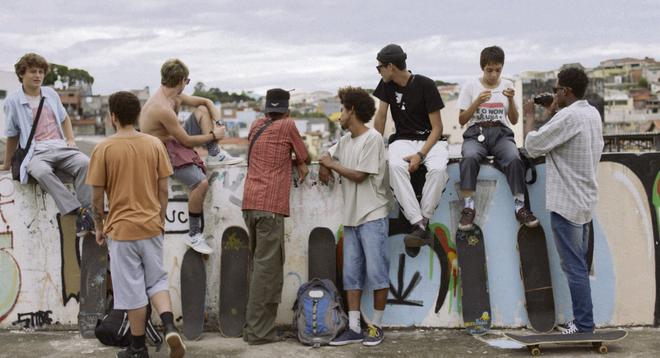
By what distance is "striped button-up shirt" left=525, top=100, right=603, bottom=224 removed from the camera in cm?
534

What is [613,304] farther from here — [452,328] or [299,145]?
[299,145]

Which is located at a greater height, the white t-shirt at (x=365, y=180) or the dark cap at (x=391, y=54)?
the dark cap at (x=391, y=54)

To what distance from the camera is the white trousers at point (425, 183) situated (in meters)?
5.76

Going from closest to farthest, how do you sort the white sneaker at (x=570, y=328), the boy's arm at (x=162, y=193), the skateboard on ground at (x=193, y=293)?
1. the boy's arm at (x=162, y=193)
2. the white sneaker at (x=570, y=328)
3. the skateboard on ground at (x=193, y=293)

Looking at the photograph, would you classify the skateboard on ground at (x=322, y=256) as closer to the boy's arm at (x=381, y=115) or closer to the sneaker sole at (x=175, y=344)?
the boy's arm at (x=381, y=115)

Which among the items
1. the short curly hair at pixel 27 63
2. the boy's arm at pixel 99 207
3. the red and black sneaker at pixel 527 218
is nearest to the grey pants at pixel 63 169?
the short curly hair at pixel 27 63

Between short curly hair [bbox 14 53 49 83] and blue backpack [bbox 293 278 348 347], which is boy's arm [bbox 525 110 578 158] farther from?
short curly hair [bbox 14 53 49 83]

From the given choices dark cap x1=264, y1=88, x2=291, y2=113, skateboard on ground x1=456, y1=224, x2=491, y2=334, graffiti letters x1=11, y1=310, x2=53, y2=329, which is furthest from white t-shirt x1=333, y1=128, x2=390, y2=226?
graffiti letters x1=11, y1=310, x2=53, y2=329

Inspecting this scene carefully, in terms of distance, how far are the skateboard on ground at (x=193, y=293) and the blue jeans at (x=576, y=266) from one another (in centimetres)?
309

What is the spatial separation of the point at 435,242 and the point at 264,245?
1564mm

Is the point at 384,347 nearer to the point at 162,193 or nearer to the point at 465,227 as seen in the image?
the point at 465,227

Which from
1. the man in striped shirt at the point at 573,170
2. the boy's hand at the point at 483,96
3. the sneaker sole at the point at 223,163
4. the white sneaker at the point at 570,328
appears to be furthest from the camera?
the sneaker sole at the point at 223,163

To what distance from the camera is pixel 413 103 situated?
19.6 feet

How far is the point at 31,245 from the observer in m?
6.34
